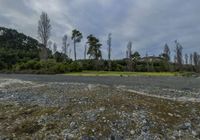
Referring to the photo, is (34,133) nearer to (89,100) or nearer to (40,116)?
(40,116)

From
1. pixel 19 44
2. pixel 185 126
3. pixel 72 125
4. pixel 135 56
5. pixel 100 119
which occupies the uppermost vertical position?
pixel 19 44

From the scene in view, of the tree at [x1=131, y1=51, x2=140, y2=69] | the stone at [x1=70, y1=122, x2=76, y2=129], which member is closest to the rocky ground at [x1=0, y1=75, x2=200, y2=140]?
the stone at [x1=70, y1=122, x2=76, y2=129]

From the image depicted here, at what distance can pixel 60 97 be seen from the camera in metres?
14.5

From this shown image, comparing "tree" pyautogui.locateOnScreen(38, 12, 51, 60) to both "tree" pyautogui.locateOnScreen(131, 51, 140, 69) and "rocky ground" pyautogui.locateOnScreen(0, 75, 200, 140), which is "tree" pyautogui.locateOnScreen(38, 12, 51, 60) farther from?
"rocky ground" pyautogui.locateOnScreen(0, 75, 200, 140)

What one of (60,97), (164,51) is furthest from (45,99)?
(164,51)

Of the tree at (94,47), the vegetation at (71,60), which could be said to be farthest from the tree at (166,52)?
the tree at (94,47)

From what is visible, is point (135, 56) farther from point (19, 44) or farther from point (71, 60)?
point (19, 44)

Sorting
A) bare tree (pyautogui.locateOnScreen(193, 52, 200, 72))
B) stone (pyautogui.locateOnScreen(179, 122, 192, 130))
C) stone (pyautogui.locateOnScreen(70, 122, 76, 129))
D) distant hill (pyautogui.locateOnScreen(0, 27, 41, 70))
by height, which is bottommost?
stone (pyautogui.locateOnScreen(179, 122, 192, 130))

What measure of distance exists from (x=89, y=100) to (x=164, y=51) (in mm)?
94884

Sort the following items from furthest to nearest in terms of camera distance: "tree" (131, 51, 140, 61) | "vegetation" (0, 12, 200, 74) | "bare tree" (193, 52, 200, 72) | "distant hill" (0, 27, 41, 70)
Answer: "bare tree" (193, 52, 200, 72) → "tree" (131, 51, 140, 61) → "distant hill" (0, 27, 41, 70) → "vegetation" (0, 12, 200, 74)

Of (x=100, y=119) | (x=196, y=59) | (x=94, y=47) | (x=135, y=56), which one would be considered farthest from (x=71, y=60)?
(x=100, y=119)

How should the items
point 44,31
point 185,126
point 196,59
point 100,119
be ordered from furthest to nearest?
point 196,59
point 44,31
point 100,119
point 185,126

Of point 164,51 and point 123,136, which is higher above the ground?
point 164,51

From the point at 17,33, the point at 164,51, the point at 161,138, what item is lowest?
the point at 161,138
